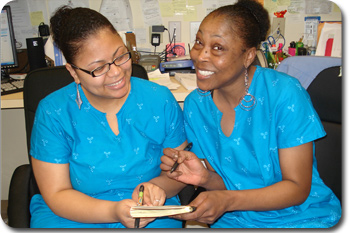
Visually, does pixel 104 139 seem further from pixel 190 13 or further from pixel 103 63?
pixel 190 13

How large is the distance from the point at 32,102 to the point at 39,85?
0.07 metres

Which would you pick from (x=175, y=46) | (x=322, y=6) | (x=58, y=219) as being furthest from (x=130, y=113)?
(x=322, y=6)

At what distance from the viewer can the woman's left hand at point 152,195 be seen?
1035 millimetres

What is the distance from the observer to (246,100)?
1.18 m

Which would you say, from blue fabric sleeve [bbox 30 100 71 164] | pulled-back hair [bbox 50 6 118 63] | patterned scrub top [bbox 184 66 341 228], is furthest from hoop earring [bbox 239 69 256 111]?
blue fabric sleeve [bbox 30 100 71 164]

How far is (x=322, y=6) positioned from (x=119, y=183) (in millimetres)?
2049

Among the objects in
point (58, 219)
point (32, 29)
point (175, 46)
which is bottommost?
point (58, 219)

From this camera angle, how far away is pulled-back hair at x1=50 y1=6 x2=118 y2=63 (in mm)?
1032

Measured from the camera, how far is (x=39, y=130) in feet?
3.76

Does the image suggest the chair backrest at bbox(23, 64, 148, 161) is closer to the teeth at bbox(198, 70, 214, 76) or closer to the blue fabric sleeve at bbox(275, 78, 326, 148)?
the teeth at bbox(198, 70, 214, 76)

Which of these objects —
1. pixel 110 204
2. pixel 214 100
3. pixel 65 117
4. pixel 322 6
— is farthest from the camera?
pixel 322 6

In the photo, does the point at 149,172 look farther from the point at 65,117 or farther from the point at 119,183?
the point at 65,117

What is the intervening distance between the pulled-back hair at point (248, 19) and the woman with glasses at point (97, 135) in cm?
36

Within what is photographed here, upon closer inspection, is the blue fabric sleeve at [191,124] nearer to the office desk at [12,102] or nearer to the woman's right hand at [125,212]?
the woman's right hand at [125,212]
